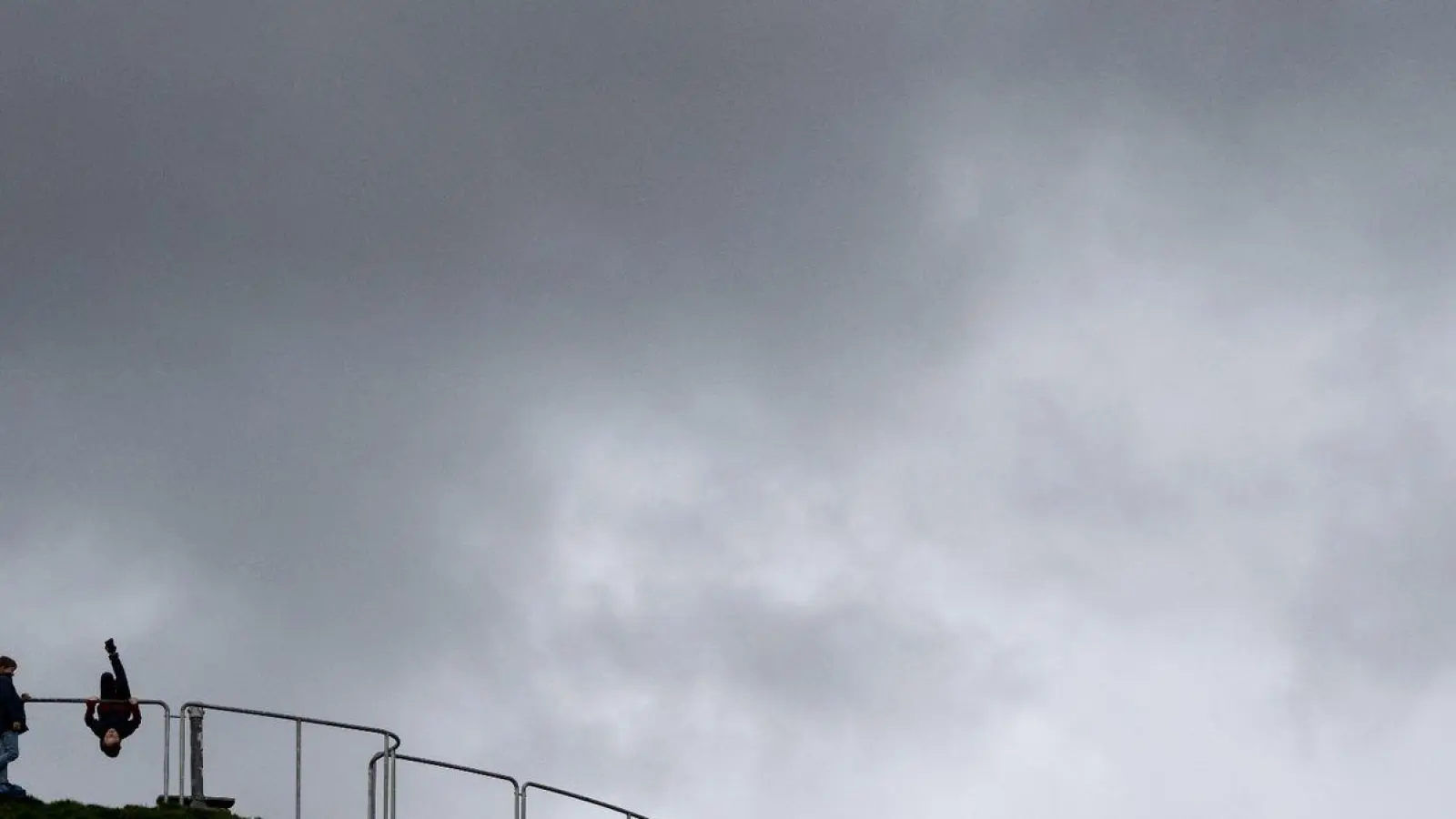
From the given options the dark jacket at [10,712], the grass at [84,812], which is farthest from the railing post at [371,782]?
the dark jacket at [10,712]

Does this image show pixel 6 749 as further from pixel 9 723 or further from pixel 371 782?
pixel 371 782

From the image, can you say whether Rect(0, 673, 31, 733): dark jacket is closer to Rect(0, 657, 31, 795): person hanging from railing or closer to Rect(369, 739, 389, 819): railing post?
Rect(0, 657, 31, 795): person hanging from railing

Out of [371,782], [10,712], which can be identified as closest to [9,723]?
[10,712]

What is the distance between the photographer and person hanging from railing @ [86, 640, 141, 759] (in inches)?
1148

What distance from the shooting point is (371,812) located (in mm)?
29109

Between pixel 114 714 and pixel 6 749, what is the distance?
1250 mm

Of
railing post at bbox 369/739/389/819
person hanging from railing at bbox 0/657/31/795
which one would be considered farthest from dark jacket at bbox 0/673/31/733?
railing post at bbox 369/739/389/819

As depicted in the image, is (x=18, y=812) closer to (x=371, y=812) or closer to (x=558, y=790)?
(x=371, y=812)

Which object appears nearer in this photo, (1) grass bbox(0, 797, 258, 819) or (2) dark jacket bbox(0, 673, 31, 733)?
(1) grass bbox(0, 797, 258, 819)

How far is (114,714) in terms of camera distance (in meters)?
29.3

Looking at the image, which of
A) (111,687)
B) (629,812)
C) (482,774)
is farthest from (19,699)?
(629,812)

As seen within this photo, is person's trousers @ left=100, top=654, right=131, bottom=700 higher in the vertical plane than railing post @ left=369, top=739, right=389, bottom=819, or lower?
higher

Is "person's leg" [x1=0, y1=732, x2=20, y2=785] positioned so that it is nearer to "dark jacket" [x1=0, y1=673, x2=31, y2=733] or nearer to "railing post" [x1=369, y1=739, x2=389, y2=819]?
"dark jacket" [x1=0, y1=673, x2=31, y2=733]

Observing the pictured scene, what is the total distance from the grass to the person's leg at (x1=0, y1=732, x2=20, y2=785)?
44 centimetres
